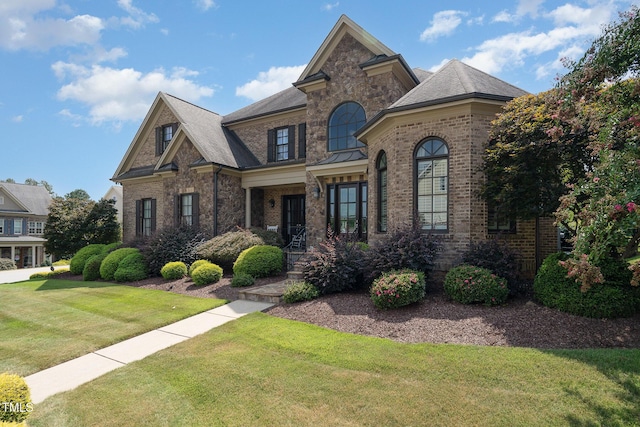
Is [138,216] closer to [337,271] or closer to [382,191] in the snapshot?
[382,191]

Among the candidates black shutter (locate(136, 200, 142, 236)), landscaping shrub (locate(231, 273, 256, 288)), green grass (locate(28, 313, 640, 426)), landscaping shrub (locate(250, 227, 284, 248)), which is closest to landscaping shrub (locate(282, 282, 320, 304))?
landscaping shrub (locate(231, 273, 256, 288))

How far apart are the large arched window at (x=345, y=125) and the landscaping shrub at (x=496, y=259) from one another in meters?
6.36

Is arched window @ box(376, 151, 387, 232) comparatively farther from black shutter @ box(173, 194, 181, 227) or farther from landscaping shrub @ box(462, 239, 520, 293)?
black shutter @ box(173, 194, 181, 227)

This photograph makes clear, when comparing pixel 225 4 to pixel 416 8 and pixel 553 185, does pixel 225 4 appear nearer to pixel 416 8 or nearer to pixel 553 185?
pixel 416 8

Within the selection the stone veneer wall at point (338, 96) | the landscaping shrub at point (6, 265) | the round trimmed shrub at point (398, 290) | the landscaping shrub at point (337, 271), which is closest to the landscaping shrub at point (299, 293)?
the landscaping shrub at point (337, 271)

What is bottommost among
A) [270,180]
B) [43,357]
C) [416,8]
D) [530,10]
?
[43,357]

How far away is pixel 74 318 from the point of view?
26.5 ft

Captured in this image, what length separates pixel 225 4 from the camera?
9492 millimetres

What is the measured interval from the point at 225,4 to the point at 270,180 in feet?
23.8

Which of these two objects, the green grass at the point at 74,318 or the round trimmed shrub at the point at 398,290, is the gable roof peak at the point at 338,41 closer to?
the round trimmed shrub at the point at 398,290

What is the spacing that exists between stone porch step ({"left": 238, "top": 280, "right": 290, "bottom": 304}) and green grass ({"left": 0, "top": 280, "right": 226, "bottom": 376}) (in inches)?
24.4

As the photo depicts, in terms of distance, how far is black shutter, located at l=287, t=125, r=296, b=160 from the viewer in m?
15.8

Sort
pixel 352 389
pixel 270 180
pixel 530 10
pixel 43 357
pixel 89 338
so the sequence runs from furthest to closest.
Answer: pixel 270 180, pixel 530 10, pixel 89 338, pixel 43 357, pixel 352 389

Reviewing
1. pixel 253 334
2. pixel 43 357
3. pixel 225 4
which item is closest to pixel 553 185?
pixel 253 334
